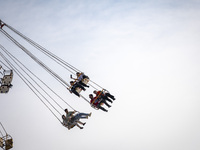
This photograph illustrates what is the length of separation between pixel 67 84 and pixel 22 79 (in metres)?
3.85

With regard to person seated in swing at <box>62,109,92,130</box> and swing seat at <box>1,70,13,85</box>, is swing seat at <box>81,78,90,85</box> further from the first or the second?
swing seat at <box>1,70,13,85</box>

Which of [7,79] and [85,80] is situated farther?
[85,80]

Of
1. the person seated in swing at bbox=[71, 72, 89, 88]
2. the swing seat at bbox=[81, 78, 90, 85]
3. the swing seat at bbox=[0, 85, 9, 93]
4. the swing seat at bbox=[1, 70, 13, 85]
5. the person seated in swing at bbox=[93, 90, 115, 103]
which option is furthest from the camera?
the swing seat at bbox=[81, 78, 90, 85]

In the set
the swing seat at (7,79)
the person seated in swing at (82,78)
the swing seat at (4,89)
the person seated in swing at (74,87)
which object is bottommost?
the swing seat at (4,89)

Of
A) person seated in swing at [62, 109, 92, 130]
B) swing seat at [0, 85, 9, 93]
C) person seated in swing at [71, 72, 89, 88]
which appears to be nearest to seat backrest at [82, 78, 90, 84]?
person seated in swing at [71, 72, 89, 88]

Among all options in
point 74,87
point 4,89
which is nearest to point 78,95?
point 74,87

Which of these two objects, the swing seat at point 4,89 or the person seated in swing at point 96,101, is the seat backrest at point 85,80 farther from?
the swing seat at point 4,89

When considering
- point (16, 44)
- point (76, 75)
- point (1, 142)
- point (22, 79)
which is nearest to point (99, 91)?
point (76, 75)

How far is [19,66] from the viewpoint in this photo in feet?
43.5

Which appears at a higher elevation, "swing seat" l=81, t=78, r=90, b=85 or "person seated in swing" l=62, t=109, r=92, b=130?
"swing seat" l=81, t=78, r=90, b=85

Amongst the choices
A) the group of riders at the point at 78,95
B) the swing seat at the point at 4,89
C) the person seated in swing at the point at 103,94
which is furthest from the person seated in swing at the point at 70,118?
the swing seat at the point at 4,89

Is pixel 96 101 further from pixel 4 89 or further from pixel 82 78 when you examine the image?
pixel 4 89

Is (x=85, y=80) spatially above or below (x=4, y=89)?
above

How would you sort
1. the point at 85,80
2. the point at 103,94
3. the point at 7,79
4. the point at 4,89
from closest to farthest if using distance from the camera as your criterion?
the point at 4,89 < the point at 7,79 < the point at 103,94 < the point at 85,80
